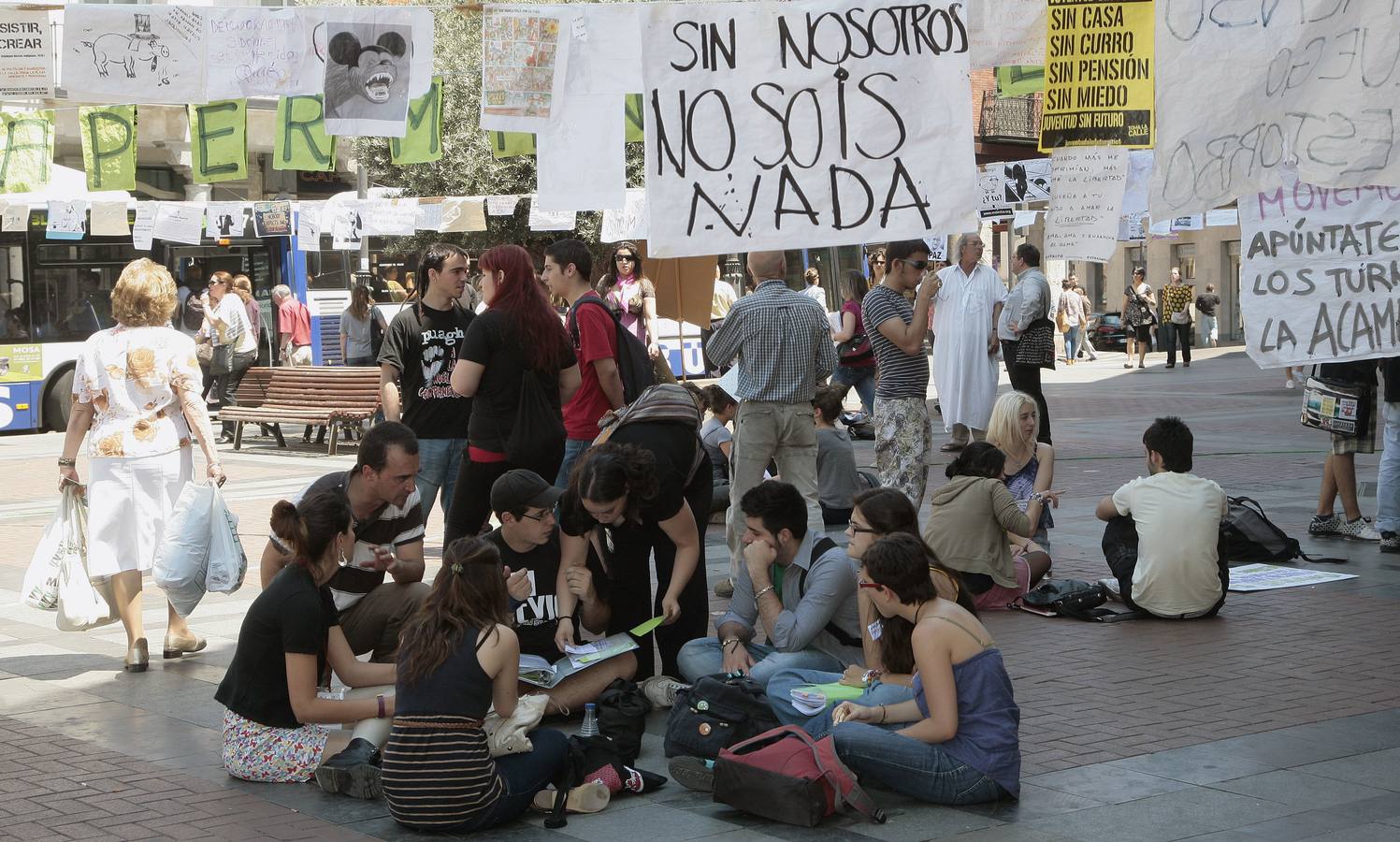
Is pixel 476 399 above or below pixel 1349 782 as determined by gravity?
above

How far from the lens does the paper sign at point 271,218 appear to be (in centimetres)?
2197

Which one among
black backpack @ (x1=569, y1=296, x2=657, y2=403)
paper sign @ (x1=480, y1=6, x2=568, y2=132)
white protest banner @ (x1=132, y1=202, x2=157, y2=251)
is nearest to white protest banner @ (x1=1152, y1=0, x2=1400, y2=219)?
paper sign @ (x1=480, y1=6, x2=568, y2=132)

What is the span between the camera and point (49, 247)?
20.1m

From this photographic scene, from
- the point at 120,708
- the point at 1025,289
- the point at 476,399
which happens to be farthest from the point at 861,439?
the point at 120,708

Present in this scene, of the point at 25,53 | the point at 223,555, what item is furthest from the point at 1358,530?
the point at 25,53

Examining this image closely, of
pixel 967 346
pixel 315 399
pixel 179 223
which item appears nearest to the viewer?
pixel 967 346

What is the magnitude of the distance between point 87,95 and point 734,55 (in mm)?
2655

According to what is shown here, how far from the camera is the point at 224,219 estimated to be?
21578 mm

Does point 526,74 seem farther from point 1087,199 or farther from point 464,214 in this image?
point 464,214

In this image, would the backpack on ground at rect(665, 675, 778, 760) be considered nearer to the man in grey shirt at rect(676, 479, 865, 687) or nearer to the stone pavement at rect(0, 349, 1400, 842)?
the stone pavement at rect(0, 349, 1400, 842)

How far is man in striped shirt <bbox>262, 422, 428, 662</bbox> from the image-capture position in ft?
19.1

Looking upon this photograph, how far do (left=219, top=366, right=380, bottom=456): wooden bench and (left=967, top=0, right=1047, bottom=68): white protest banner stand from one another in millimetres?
11682

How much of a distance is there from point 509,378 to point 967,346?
4.49 m

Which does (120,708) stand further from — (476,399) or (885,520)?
(885,520)
